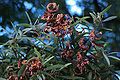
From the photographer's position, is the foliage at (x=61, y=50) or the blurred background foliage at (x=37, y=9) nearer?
the foliage at (x=61, y=50)

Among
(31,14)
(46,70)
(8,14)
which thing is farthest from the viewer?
(8,14)

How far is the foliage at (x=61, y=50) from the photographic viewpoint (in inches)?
34.0

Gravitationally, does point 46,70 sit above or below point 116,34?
above

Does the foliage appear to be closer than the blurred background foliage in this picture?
Yes

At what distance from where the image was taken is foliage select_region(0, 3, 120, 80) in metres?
0.86

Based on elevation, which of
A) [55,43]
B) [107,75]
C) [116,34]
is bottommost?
[116,34]

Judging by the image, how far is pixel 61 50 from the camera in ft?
2.94

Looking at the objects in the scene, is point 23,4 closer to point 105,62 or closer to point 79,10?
point 79,10

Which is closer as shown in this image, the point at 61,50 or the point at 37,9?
the point at 61,50

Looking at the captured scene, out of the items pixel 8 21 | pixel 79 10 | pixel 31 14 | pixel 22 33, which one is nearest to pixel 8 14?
pixel 8 21

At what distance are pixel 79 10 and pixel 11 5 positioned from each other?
1.34 ft

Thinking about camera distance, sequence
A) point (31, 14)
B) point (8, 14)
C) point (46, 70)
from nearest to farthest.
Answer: point (46, 70) < point (31, 14) < point (8, 14)

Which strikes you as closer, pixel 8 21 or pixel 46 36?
pixel 46 36

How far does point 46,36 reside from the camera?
0.91 m
